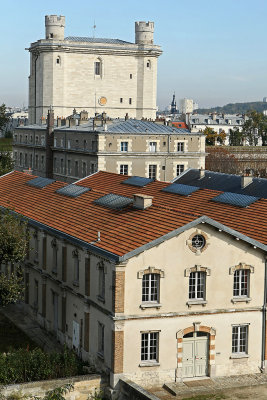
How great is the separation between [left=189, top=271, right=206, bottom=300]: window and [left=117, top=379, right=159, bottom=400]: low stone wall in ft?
15.5

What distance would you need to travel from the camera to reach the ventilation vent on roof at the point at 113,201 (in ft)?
123

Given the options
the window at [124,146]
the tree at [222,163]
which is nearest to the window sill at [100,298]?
the window at [124,146]

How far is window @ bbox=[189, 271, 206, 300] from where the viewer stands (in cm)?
3161

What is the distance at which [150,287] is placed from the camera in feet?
101

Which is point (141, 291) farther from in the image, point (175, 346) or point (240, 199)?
point (240, 199)

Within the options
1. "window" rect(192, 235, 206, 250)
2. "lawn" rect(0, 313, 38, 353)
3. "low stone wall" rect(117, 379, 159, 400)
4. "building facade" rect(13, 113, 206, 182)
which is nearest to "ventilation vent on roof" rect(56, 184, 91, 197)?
"lawn" rect(0, 313, 38, 353)

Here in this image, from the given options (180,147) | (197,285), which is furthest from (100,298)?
(180,147)

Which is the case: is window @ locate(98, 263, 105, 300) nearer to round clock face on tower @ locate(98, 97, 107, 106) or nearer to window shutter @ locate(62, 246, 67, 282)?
window shutter @ locate(62, 246, 67, 282)

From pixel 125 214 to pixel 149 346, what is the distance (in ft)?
25.4

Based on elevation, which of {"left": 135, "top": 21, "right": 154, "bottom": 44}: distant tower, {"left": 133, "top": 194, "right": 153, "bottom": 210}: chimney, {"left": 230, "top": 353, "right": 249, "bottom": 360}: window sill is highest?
{"left": 135, "top": 21, "right": 154, "bottom": 44}: distant tower

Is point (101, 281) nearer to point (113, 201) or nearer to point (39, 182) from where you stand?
point (113, 201)

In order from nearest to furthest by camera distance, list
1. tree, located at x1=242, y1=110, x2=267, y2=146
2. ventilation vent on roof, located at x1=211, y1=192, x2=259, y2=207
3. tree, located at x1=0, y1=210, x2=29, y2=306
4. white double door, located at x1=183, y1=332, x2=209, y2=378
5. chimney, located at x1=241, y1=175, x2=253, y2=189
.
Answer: white double door, located at x1=183, y1=332, x2=209, y2=378, tree, located at x1=0, y1=210, x2=29, y2=306, ventilation vent on roof, located at x1=211, y1=192, x2=259, y2=207, chimney, located at x1=241, y1=175, x2=253, y2=189, tree, located at x1=242, y1=110, x2=267, y2=146

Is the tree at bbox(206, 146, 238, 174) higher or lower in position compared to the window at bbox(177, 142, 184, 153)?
lower

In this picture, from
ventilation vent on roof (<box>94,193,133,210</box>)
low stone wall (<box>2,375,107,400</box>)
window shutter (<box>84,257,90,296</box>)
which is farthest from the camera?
ventilation vent on roof (<box>94,193,133,210</box>)
